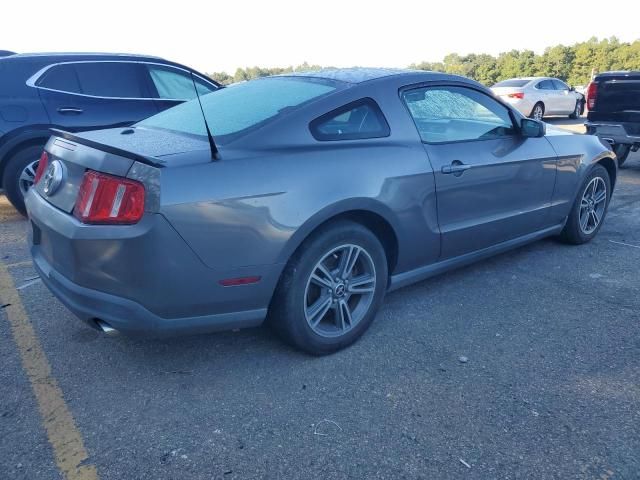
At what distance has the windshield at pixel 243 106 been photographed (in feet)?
9.22

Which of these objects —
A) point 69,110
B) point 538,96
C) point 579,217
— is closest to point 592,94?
point 579,217

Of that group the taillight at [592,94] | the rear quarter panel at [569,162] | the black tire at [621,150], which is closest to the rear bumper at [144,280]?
the rear quarter panel at [569,162]

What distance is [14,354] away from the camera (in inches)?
113

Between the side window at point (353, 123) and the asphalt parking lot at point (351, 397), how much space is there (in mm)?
1177

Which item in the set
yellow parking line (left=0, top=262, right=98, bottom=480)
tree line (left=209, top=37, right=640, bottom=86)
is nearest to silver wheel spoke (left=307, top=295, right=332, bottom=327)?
yellow parking line (left=0, top=262, right=98, bottom=480)

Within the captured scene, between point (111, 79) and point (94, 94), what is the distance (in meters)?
0.28

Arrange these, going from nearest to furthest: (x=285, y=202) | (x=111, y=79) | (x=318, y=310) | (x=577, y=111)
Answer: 1. (x=285, y=202)
2. (x=318, y=310)
3. (x=111, y=79)
4. (x=577, y=111)

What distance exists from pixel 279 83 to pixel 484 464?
2.47 metres

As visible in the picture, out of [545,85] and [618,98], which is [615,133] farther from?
[545,85]

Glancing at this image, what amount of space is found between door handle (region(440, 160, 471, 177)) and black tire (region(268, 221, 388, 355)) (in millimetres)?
668

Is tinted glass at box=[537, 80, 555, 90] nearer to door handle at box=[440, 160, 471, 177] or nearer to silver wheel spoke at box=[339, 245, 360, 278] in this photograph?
door handle at box=[440, 160, 471, 177]

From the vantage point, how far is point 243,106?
122 inches

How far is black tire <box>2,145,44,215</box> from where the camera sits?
5.24 m

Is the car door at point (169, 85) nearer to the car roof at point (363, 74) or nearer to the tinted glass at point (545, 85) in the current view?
the car roof at point (363, 74)
